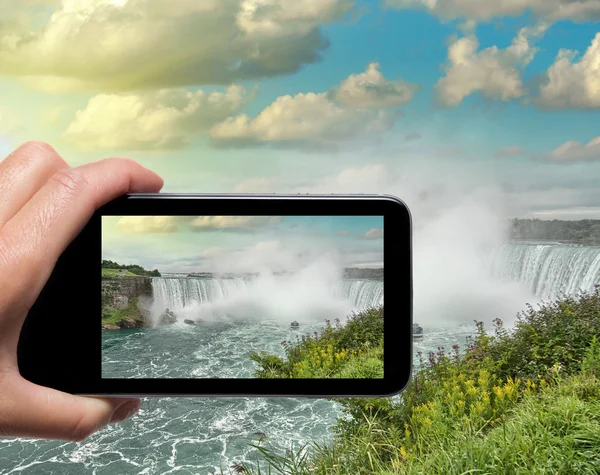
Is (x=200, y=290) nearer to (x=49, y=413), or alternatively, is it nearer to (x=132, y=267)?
(x=132, y=267)

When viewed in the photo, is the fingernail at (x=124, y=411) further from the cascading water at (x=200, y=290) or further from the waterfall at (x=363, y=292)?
the waterfall at (x=363, y=292)

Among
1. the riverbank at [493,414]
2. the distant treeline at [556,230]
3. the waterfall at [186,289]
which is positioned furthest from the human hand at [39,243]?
the distant treeline at [556,230]

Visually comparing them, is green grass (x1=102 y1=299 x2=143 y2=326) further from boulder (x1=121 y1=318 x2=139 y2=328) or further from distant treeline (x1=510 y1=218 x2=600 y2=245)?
distant treeline (x1=510 y1=218 x2=600 y2=245)

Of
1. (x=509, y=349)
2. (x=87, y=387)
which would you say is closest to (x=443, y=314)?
(x=509, y=349)

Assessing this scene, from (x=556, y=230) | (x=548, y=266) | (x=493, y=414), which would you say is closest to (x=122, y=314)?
(x=493, y=414)

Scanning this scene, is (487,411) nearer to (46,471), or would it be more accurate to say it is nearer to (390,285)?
(390,285)
